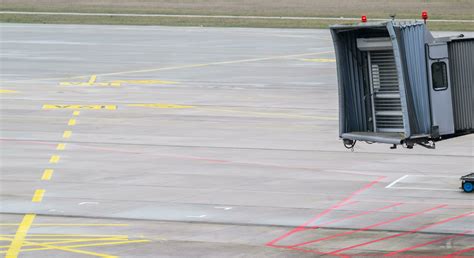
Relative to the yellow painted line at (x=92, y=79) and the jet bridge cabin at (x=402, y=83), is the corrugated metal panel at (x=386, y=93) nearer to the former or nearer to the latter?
the jet bridge cabin at (x=402, y=83)

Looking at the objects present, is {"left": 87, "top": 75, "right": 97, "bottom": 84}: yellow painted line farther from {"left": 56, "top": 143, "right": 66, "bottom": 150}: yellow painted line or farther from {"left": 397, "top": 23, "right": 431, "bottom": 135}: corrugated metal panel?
{"left": 397, "top": 23, "right": 431, "bottom": 135}: corrugated metal panel

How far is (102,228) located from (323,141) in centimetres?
1526

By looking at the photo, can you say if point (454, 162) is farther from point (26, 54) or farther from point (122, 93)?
point (26, 54)

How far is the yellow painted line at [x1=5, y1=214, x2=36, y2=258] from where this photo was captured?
22.5 meters

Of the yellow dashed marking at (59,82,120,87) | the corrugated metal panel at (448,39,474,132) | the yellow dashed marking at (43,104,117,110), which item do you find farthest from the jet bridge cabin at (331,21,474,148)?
the yellow dashed marking at (59,82,120,87)

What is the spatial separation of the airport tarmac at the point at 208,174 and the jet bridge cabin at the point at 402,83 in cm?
210

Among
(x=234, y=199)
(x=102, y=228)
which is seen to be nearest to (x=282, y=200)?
(x=234, y=199)

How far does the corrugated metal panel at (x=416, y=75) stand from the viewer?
81.6ft

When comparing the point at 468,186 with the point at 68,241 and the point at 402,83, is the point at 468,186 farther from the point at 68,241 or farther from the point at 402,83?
the point at 68,241

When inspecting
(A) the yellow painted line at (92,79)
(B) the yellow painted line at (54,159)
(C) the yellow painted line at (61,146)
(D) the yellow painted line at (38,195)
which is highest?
(A) the yellow painted line at (92,79)

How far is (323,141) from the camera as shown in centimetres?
3881

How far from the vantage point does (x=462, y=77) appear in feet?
86.2

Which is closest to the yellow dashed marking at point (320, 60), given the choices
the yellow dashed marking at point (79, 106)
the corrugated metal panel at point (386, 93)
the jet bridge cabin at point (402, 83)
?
the yellow dashed marking at point (79, 106)

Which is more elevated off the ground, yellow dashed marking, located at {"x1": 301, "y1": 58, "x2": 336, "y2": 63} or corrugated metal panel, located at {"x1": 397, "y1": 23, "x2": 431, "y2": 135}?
yellow dashed marking, located at {"x1": 301, "y1": 58, "x2": 336, "y2": 63}
